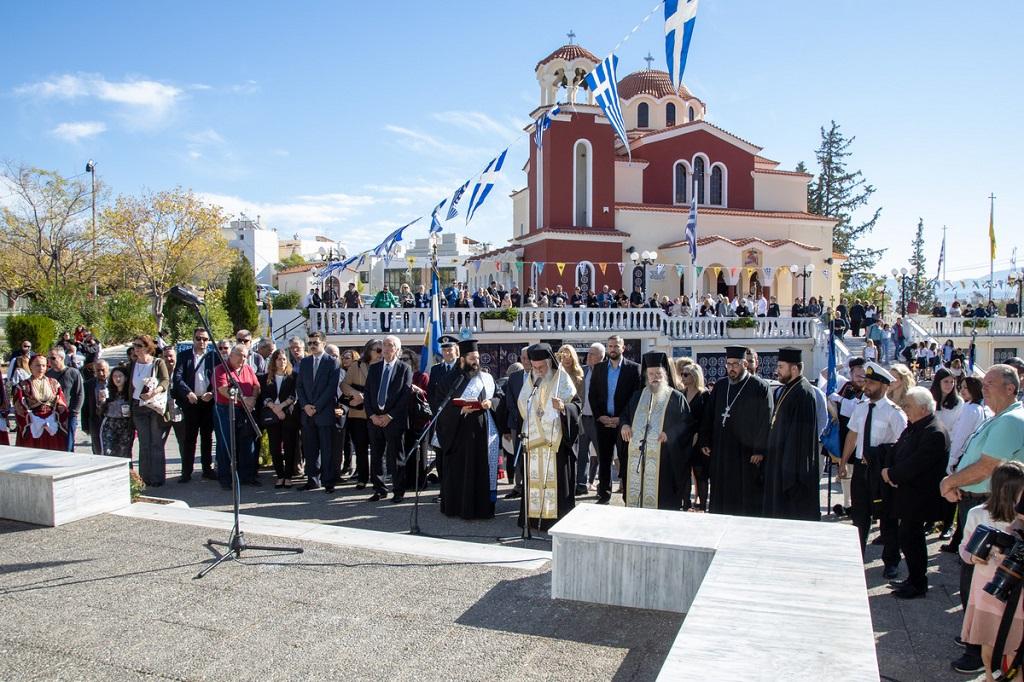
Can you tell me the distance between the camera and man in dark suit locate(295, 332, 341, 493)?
9517 mm

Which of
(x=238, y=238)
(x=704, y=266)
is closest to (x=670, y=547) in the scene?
(x=704, y=266)

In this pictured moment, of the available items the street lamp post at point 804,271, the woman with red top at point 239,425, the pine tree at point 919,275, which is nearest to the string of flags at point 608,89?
the woman with red top at point 239,425

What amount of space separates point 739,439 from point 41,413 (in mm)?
8189

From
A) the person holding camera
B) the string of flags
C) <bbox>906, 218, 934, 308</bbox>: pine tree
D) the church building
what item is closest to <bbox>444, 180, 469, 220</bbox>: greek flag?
the string of flags

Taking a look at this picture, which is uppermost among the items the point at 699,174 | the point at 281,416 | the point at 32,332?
the point at 699,174

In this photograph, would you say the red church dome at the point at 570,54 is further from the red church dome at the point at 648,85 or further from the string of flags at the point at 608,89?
the string of flags at the point at 608,89

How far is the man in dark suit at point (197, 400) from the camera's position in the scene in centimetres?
992

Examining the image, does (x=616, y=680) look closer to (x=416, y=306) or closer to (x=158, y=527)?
(x=158, y=527)

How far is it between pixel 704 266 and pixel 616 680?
30761 mm

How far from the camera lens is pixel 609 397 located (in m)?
9.45

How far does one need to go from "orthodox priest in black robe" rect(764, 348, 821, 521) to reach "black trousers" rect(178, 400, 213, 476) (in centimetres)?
696

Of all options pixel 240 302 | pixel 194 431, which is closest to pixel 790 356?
pixel 194 431

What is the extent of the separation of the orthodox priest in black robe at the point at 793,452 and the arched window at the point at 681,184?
30939 mm

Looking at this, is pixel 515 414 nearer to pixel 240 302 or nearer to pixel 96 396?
pixel 96 396
